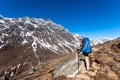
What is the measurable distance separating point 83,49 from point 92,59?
4.13 meters

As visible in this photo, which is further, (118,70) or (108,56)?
(108,56)

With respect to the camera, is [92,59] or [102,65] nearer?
[102,65]

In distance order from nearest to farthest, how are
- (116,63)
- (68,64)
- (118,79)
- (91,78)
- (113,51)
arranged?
1. (118,79)
2. (91,78)
3. (116,63)
4. (68,64)
5. (113,51)

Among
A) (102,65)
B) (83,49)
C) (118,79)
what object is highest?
(83,49)

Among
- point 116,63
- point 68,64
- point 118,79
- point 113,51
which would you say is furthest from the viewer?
point 113,51

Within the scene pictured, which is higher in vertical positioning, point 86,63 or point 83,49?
point 83,49


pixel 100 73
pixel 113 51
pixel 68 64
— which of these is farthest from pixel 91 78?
pixel 113 51

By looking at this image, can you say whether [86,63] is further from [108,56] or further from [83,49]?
[108,56]

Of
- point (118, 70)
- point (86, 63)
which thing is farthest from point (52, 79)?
point (118, 70)

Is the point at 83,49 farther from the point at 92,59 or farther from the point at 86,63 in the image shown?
the point at 92,59

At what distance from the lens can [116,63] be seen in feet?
65.2

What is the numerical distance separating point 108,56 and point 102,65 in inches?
76.2

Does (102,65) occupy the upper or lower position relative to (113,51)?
lower

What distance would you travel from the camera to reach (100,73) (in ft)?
61.1
